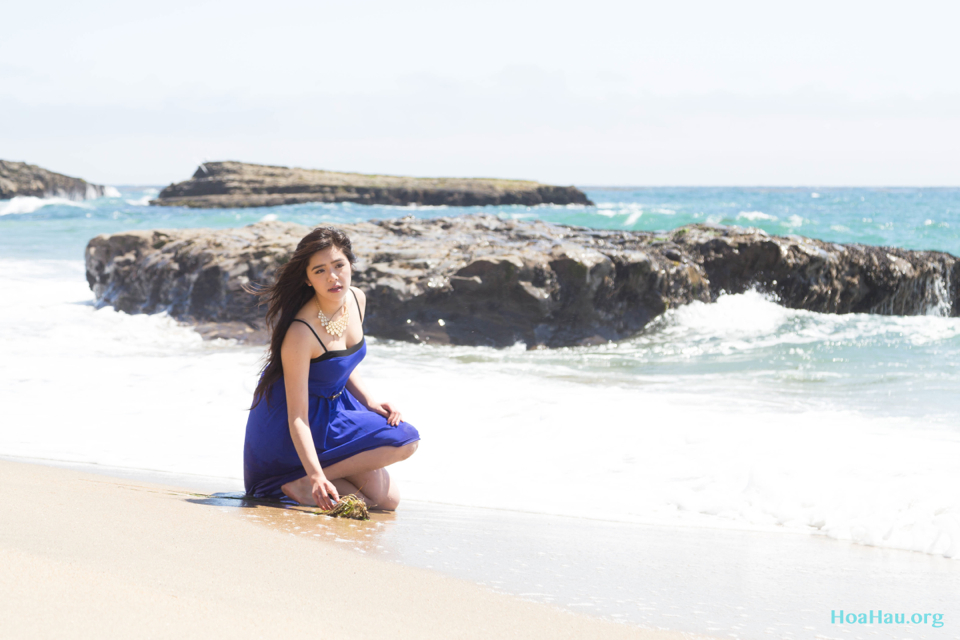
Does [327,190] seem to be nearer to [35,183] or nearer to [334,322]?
[35,183]

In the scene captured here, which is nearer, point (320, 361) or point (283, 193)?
point (320, 361)

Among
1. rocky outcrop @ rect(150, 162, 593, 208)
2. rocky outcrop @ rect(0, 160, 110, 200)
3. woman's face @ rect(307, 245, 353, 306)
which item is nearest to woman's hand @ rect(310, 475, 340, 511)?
woman's face @ rect(307, 245, 353, 306)

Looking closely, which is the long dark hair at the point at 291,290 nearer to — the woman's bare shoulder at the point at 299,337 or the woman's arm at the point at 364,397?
the woman's bare shoulder at the point at 299,337

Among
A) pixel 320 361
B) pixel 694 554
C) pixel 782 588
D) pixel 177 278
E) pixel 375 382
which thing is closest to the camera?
pixel 782 588

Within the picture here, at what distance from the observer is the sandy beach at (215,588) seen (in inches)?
71.2

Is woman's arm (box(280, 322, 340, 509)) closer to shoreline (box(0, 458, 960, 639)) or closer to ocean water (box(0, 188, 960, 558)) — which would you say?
shoreline (box(0, 458, 960, 639))

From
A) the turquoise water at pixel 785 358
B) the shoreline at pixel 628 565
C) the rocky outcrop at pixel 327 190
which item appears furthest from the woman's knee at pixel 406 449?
the rocky outcrop at pixel 327 190

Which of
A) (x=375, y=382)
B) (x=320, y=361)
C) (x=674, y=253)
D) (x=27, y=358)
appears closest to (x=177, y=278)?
(x=27, y=358)

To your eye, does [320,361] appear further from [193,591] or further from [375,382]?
[375,382]

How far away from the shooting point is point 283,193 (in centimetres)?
6131

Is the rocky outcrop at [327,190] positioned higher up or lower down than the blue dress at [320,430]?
higher up

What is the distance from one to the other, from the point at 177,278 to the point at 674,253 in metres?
6.27

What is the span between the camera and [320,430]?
3309 millimetres

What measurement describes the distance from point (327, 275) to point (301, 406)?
1.79ft
